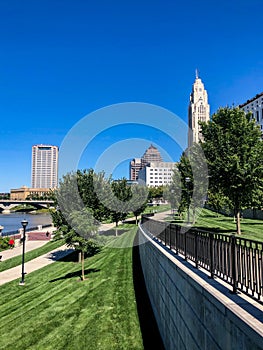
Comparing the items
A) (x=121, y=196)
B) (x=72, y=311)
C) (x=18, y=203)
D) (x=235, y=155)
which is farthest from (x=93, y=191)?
(x=18, y=203)

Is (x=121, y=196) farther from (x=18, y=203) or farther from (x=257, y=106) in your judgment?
(x=18, y=203)

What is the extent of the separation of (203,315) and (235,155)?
14.7 metres

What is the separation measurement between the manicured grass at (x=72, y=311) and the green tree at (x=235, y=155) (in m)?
8.38

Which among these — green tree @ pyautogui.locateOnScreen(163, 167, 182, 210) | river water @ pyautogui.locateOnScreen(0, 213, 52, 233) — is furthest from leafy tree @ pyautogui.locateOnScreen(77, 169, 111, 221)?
river water @ pyautogui.locateOnScreen(0, 213, 52, 233)

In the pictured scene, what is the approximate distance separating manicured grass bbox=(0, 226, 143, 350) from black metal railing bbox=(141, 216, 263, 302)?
13.5 ft

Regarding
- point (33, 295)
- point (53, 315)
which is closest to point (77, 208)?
point (33, 295)

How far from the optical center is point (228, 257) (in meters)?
4.86

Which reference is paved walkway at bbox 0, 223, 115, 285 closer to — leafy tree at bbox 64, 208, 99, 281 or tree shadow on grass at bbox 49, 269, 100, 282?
tree shadow on grass at bbox 49, 269, 100, 282

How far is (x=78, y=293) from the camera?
1436 centimetres

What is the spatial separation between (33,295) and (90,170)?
898 cm

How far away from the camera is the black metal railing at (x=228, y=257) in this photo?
165 inches

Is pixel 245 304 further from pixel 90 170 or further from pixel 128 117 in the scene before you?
pixel 128 117

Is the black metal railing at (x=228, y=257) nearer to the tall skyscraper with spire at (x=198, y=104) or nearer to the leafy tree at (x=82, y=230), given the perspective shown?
the leafy tree at (x=82, y=230)

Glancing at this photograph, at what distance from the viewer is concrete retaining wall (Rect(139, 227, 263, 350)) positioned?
132 inches
